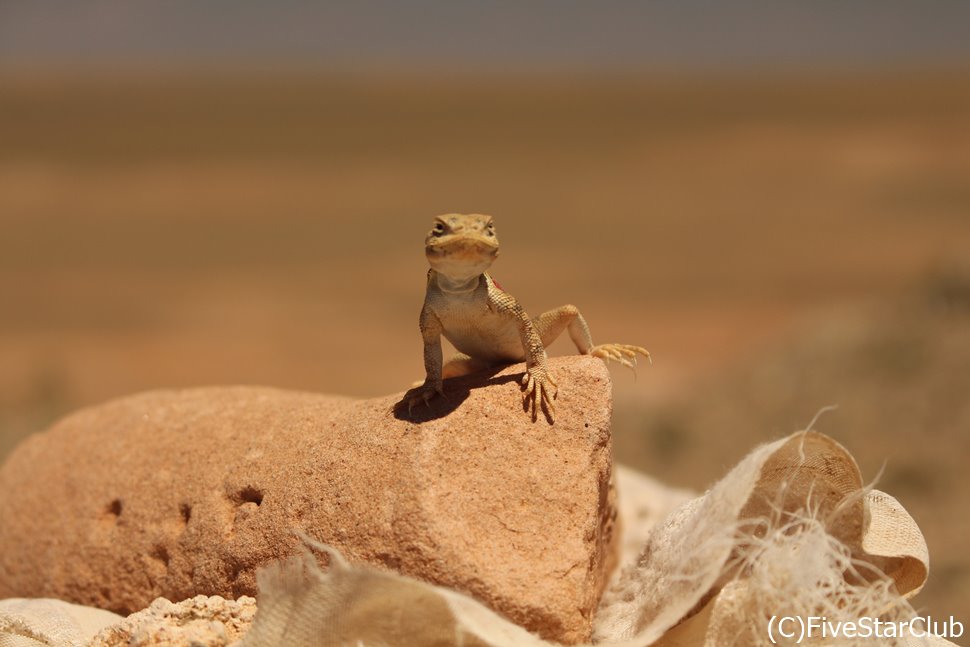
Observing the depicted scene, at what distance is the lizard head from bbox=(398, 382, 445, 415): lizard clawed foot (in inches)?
18.8

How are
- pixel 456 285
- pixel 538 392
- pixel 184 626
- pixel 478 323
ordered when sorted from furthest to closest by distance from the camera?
1. pixel 478 323
2. pixel 456 285
3. pixel 538 392
4. pixel 184 626

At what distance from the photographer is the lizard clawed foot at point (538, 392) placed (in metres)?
4.25

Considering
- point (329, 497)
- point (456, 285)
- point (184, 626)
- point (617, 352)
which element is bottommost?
point (184, 626)

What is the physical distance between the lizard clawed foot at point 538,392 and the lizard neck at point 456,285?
0.45 metres

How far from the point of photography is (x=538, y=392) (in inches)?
169

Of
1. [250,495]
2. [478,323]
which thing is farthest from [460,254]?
[250,495]

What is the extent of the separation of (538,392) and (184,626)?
1.56 metres

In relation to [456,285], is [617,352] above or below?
below

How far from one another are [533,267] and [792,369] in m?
7.42

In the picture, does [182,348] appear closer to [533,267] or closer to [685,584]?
[533,267]

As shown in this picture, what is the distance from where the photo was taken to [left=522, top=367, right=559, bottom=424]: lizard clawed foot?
4.25 meters

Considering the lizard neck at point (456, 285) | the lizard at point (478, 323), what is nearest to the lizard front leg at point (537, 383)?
the lizard at point (478, 323)

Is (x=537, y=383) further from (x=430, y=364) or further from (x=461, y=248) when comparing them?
(x=461, y=248)

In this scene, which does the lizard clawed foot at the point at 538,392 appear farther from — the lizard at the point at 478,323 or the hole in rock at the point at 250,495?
the hole in rock at the point at 250,495
